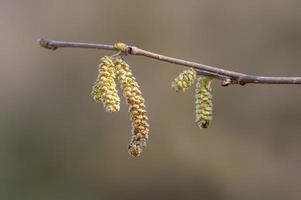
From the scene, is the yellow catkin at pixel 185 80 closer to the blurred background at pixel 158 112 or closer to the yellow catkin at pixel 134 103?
the yellow catkin at pixel 134 103

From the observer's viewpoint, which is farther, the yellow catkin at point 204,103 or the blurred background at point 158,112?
the blurred background at point 158,112

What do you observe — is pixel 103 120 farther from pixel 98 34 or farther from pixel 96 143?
pixel 98 34

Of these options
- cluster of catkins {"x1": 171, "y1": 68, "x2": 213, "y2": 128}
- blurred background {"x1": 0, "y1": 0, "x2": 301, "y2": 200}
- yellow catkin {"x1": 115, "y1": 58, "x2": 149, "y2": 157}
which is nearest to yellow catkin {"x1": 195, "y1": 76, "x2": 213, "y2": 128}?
cluster of catkins {"x1": 171, "y1": 68, "x2": 213, "y2": 128}

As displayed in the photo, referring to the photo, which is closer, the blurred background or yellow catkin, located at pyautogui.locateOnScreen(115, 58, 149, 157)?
yellow catkin, located at pyautogui.locateOnScreen(115, 58, 149, 157)

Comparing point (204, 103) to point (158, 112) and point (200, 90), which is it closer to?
point (200, 90)

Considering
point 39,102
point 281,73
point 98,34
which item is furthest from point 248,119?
point 39,102

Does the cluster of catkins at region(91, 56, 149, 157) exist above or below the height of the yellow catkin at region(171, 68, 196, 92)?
below

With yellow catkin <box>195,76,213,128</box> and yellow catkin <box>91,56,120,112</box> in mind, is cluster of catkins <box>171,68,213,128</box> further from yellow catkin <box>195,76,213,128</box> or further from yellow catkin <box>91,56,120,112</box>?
yellow catkin <box>91,56,120,112</box>

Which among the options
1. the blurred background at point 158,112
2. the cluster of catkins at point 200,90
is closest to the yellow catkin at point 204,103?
the cluster of catkins at point 200,90
